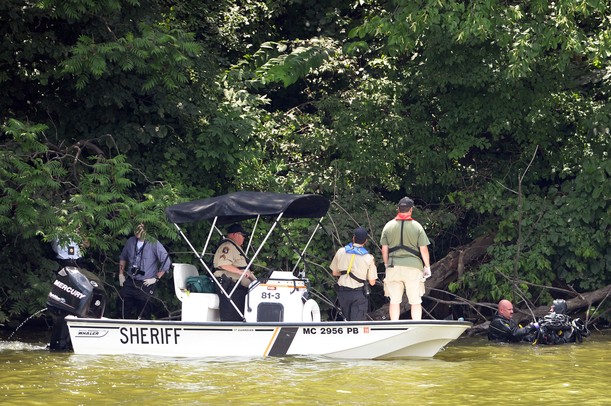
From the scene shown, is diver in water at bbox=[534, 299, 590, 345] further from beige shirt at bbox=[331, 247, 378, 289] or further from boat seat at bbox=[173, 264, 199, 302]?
boat seat at bbox=[173, 264, 199, 302]

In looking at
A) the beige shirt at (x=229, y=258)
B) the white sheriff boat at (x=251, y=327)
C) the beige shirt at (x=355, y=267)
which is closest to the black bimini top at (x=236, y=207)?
the white sheriff boat at (x=251, y=327)

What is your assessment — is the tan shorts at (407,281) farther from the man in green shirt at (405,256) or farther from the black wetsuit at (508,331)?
the black wetsuit at (508,331)

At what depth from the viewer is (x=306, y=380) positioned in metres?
11.2

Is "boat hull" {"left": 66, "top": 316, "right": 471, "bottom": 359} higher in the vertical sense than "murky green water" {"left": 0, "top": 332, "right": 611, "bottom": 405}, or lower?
higher

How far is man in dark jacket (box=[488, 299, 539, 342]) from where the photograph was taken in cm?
1546

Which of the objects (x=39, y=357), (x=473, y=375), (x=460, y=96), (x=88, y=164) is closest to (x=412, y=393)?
(x=473, y=375)

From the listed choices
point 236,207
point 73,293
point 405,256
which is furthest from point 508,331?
point 73,293

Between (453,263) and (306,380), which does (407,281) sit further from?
(453,263)

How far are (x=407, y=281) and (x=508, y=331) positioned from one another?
9.11 feet

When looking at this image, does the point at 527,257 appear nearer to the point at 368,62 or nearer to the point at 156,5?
the point at 368,62

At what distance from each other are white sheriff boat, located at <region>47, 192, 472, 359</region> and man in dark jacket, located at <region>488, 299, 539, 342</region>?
2.53 metres

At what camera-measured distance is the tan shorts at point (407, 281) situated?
13.4 metres

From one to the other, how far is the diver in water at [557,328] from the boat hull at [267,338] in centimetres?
266

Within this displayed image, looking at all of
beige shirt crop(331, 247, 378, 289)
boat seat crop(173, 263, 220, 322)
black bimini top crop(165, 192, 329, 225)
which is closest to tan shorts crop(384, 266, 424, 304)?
beige shirt crop(331, 247, 378, 289)
